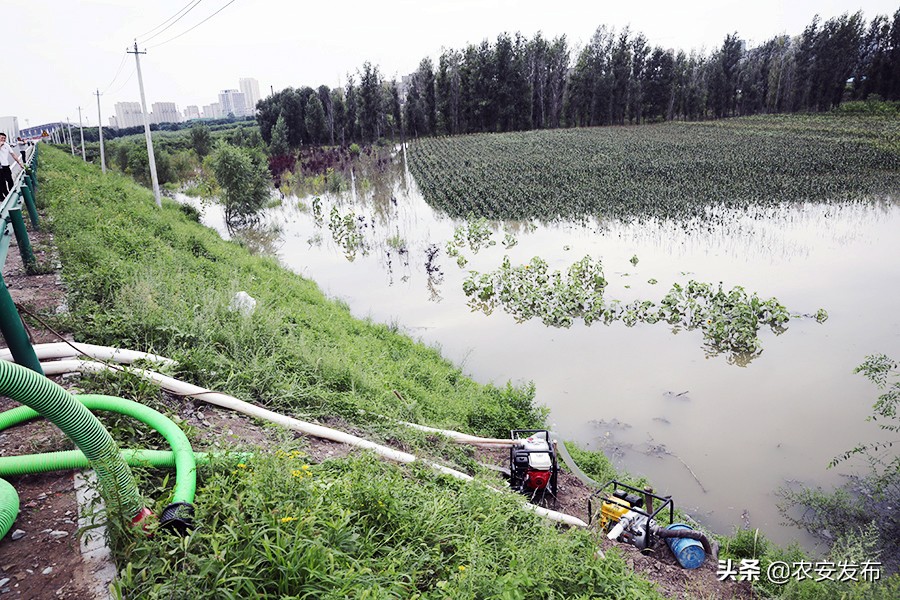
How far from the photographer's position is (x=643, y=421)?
845 cm

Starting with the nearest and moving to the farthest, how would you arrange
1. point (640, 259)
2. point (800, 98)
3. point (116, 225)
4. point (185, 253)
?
point (116, 225)
point (185, 253)
point (640, 259)
point (800, 98)

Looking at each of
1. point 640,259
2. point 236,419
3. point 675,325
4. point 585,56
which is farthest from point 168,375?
point 585,56

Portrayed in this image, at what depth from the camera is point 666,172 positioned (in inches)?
1061

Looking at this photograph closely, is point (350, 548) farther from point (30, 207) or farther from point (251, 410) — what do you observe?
point (30, 207)

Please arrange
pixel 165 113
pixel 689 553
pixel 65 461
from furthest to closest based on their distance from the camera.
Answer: pixel 165 113 < pixel 689 553 < pixel 65 461

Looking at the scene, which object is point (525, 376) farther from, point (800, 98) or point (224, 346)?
point (800, 98)

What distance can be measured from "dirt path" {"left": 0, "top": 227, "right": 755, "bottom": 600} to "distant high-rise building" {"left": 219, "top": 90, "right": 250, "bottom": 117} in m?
A: 161

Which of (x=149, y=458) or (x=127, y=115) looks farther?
(x=127, y=115)

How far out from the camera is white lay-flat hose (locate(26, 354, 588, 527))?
4276mm

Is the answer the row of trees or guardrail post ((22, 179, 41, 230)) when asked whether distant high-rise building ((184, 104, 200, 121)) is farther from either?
guardrail post ((22, 179, 41, 230))

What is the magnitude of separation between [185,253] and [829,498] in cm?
1168

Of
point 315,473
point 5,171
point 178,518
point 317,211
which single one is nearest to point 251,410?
point 315,473

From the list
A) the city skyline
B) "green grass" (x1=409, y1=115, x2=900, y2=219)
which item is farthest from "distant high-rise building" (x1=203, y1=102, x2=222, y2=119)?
"green grass" (x1=409, y1=115, x2=900, y2=219)

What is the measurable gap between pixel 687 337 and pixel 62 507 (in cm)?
1125
